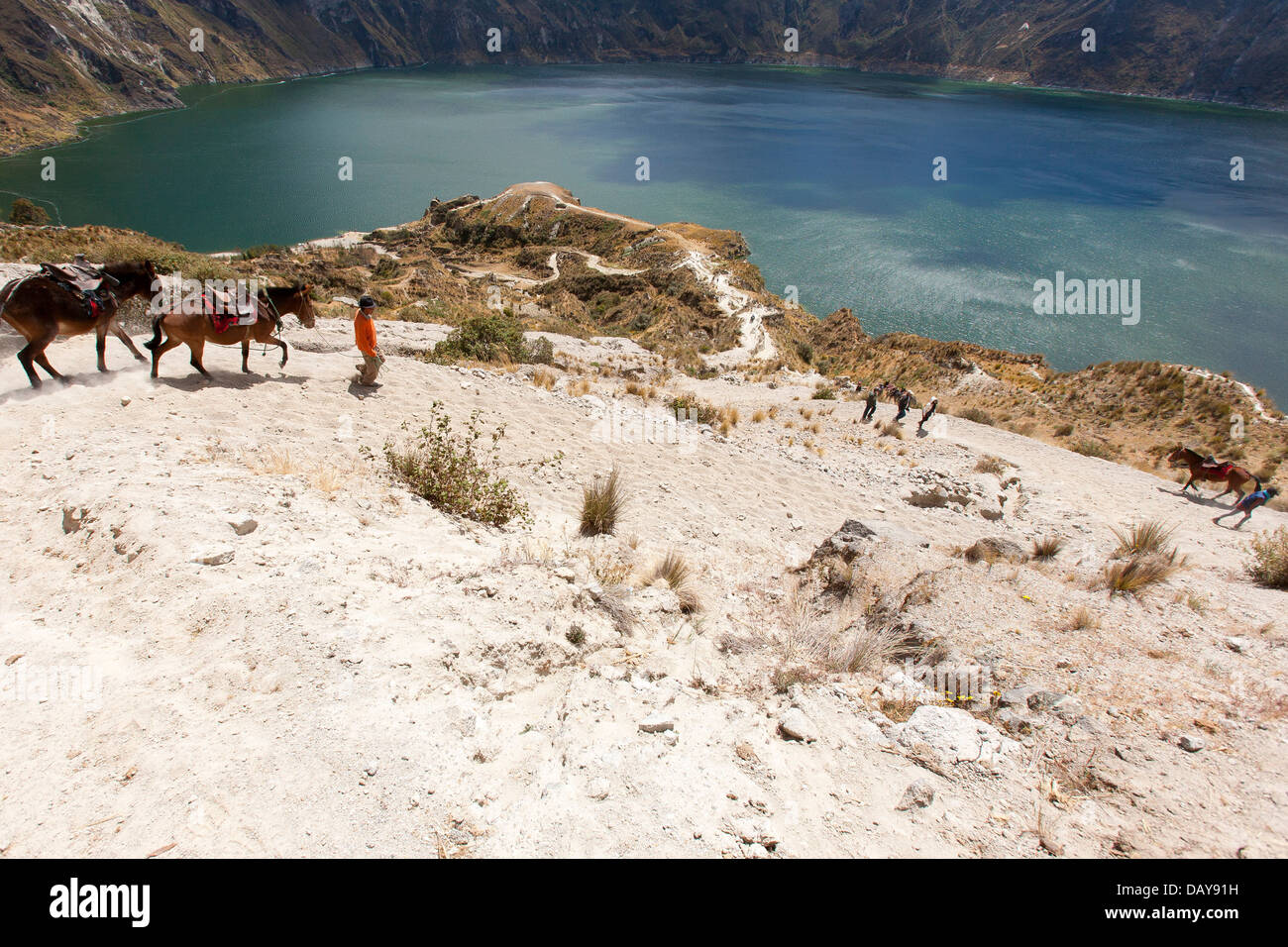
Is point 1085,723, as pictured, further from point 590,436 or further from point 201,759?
point 590,436

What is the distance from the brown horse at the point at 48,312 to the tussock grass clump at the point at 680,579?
869cm

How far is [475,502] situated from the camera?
7.18 meters

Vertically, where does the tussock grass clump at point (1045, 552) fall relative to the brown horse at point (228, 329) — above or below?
below

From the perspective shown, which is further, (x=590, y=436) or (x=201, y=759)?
(x=590, y=436)

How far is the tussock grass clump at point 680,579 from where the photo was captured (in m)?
6.06

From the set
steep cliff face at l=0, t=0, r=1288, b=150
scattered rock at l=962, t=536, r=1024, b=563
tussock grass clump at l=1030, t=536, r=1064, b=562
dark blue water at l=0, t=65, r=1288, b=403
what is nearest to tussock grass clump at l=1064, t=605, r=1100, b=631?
scattered rock at l=962, t=536, r=1024, b=563

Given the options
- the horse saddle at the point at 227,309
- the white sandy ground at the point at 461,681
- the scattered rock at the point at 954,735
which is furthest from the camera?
the horse saddle at the point at 227,309

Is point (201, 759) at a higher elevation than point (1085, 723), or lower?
higher

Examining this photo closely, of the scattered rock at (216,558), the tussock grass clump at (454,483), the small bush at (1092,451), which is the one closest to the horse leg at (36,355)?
the tussock grass clump at (454,483)

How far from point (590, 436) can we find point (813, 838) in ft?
25.5

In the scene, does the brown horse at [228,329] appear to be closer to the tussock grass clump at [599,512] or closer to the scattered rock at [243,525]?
the scattered rock at [243,525]
